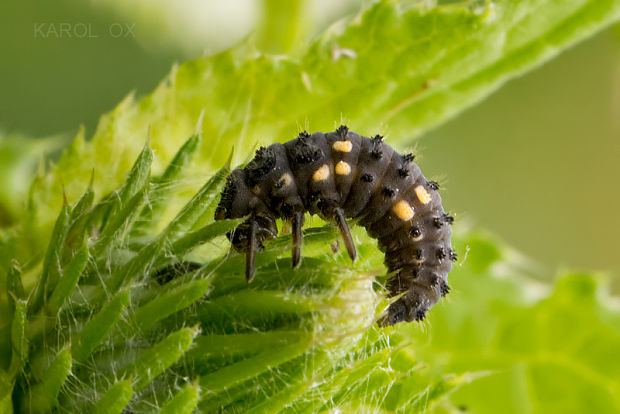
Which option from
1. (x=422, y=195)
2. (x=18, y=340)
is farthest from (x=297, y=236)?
(x=18, y=340)

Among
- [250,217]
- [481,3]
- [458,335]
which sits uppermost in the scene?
[481,3]

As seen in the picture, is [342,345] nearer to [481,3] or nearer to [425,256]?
[425,256]

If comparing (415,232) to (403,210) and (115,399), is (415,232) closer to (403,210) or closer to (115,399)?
(403,210)

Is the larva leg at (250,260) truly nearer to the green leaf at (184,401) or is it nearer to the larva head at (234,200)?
the larva head at (234,200)

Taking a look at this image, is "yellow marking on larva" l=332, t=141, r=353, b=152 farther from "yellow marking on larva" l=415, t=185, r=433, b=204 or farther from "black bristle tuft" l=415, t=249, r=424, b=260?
"black bristle tuft" l=415, t=249, r=424, b=260

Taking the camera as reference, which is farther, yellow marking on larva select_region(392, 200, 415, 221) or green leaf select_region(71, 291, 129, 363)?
yellow marking on larva select_region(392, 200, 415, 221)

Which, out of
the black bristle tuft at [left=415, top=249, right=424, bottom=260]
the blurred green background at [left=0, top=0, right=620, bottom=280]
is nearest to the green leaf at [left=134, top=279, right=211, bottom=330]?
the black bristle tuft at [left=415, top=249, right=424, bottom=260]

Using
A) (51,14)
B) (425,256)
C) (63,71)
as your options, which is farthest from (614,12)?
(63,71)
